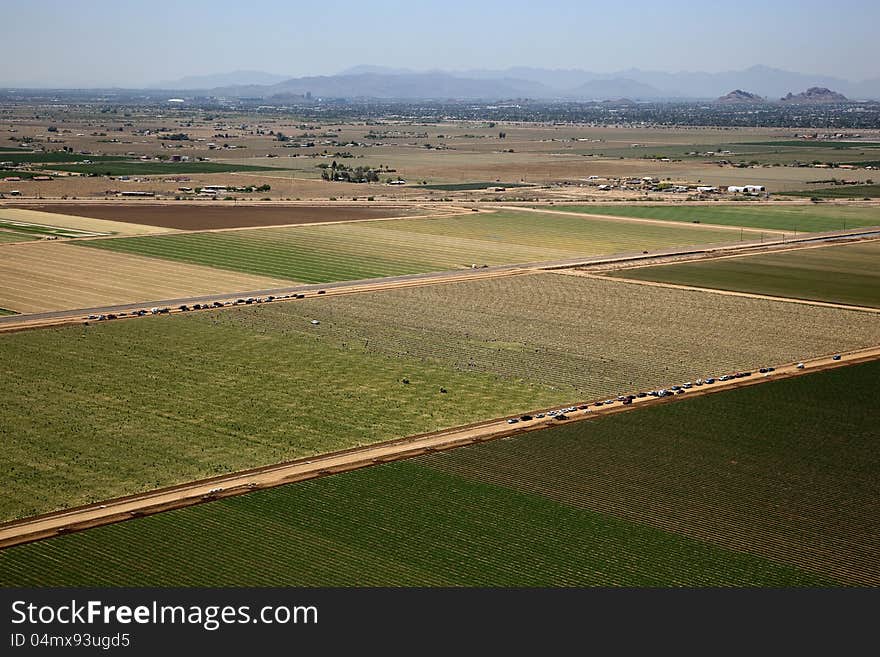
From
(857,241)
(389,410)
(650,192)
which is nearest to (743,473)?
(389,410)

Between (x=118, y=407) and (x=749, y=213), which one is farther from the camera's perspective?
(x=749, y=213)

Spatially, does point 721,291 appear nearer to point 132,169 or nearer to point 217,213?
point 217,213

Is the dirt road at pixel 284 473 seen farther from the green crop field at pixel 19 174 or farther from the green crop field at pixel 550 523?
the green crop field at pixel 19 174

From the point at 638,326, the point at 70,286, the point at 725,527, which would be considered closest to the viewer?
the point at 725,527

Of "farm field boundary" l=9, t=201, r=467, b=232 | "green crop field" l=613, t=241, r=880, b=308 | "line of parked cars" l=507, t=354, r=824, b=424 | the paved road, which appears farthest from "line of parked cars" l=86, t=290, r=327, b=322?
"farm field boundary" l=9, t=201, r=467, b=232

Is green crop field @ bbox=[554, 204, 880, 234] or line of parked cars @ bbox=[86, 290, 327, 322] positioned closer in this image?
line of parked cars @ bbox=[86, 290, 327, 322]

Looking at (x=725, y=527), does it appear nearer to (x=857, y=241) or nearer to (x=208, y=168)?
(x=857, y=241)

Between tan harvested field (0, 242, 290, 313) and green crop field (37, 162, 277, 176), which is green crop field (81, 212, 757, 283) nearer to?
tan harvested field (0, 242, 290, 313)
